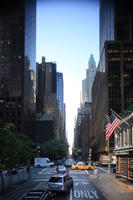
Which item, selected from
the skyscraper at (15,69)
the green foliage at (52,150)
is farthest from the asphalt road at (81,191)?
the green foliage at (52,150)

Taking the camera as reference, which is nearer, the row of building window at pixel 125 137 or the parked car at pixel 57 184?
the parked car at pixel 57 184

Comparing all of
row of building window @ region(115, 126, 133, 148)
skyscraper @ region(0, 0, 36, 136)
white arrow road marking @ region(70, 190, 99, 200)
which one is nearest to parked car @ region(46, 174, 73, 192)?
white arrow road marking @ region(70, 190, 99, 200)

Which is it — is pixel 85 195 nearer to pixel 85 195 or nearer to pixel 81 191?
pixel 85 195

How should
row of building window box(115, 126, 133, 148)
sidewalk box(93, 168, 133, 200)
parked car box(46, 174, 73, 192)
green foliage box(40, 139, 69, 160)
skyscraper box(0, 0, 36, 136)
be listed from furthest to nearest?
green foliage box(40, 139, 69, 160) < skyscraper box(0, 0, 36, 136) < row of building window box(115, 126, 133, 148) < parked car box(46, 174, 73, 192) < sidewalk box(93, 168, 133, 200)

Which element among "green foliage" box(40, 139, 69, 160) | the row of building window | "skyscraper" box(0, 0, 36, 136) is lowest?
"green foliage" box(40, 139, 69, 160)

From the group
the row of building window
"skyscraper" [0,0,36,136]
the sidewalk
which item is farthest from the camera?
"skyscraper" [0,0,36,136]

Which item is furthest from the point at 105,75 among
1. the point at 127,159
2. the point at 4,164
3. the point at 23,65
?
the point at 4,164

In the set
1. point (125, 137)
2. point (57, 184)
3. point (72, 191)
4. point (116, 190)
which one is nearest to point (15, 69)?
point (125, 137)

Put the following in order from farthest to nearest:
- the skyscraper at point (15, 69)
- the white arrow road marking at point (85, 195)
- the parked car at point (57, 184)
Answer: the skyscraper at point (15, 69) < the parked car at point (57, 184) < the white arrow road marking at point (85, 195)

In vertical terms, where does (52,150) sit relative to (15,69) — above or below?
below

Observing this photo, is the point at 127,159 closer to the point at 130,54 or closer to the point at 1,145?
the point at 1,145

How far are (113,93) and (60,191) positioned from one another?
101376 mm

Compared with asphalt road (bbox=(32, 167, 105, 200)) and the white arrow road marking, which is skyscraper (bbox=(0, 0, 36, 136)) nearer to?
asphalt road (bbox=(32, 167, 105, 200))

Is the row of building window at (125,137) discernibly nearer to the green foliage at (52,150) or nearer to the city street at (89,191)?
the city street at (89,191)
